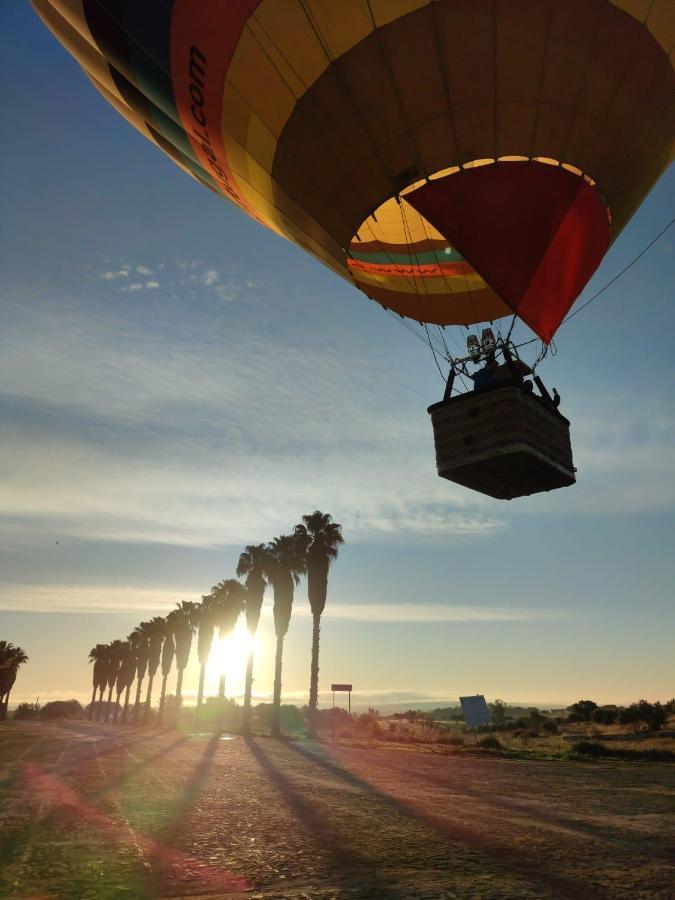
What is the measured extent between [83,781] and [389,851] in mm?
8353

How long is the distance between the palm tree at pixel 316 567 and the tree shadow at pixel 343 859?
2532 centimetres

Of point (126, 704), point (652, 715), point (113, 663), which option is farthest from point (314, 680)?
point (113, 663)

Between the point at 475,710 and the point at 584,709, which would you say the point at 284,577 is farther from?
the point at 584,709

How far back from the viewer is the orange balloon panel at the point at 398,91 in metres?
9.28

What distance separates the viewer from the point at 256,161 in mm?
11461

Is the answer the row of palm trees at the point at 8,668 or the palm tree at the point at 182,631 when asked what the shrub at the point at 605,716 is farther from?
the row of palm trees at the point at 8,668

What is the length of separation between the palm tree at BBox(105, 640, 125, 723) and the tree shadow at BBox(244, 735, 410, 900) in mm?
99473

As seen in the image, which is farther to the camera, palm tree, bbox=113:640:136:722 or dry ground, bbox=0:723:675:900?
palm tree, bbox=113:640:136:722

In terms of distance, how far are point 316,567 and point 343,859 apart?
31496mm

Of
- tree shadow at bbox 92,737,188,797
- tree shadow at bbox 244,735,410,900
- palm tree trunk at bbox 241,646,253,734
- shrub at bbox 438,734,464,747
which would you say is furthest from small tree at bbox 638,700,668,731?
tree shadow at bbox 244,735,410,900

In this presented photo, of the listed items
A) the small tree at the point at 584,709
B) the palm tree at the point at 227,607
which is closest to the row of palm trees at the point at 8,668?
the palm tree at the point at 227,607

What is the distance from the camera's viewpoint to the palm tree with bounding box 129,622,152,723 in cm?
8075

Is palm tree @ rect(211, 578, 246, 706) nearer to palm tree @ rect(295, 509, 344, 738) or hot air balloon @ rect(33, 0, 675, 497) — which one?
palm tree @ rect(295, 509, 344, 738)

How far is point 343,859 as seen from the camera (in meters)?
6.00
